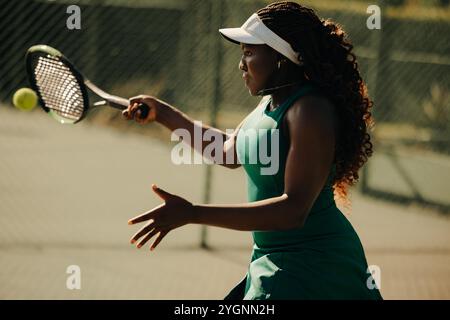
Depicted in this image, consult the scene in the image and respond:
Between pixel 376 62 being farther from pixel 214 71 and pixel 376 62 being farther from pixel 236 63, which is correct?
pixel 214 71

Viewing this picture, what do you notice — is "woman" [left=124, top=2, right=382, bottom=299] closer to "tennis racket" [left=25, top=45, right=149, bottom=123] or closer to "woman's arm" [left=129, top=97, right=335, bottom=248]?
"woman's arm" [left=129, top=97, right=335, bottom=248]

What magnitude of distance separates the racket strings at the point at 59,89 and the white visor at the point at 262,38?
1.27 metres

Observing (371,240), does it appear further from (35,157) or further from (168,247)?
(35,157)

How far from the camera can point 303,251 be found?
2842 millimetres

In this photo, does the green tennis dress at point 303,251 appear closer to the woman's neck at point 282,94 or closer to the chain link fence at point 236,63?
the woman's neck at point 282,94

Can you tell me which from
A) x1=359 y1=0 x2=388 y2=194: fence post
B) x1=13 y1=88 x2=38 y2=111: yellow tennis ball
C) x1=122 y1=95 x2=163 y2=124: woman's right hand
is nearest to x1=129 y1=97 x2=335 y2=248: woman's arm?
x1=122 y1=95 x2=163 y2=124: woman's right hand

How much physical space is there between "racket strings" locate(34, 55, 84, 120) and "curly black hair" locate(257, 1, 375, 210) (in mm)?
1323

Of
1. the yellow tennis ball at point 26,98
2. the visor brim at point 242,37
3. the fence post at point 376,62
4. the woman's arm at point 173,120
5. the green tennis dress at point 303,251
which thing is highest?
the fence post at point 376,62

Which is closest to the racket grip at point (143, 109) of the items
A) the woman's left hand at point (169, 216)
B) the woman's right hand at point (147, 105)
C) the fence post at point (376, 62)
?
the woman's right hand at point (147, 105)

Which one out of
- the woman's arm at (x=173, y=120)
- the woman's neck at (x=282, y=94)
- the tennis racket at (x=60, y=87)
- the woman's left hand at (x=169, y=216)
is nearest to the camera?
the woman's left hand at (x=169, y=216)

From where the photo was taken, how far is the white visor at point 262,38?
283 cm

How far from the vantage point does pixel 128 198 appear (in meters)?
7.08
